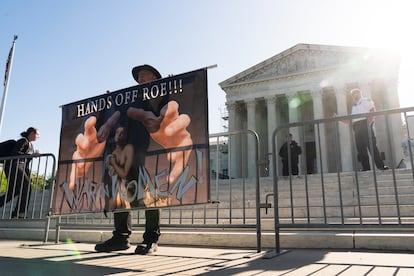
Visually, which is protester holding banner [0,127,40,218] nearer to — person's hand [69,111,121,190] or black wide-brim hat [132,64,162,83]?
person's hand [69,111,121,190]

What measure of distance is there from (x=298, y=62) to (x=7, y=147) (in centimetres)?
2884

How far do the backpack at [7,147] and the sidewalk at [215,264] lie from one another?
4.51m

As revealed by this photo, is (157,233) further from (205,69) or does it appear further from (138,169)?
(205,69)

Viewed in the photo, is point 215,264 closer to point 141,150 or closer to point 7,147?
point 141,150

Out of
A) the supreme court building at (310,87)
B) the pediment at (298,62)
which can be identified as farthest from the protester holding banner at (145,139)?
the pediment at (298,62)

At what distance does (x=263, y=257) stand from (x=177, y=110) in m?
1.86

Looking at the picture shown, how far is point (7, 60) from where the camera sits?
17219 millimetres

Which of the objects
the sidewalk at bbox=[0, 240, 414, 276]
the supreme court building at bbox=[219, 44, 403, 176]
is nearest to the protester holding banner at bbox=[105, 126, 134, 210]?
the sidewalk at bbox=[0, 240, 414, 276]

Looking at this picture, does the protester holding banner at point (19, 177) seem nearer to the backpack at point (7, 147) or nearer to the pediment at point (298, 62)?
the backpack at point (7, 147)

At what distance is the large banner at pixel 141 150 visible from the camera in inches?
144

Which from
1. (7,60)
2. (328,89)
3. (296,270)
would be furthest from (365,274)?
(328,89)

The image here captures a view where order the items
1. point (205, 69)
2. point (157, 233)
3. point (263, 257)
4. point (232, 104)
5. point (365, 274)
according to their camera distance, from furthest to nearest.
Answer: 1. point (232, 104)
2. point (157, 233)
3. point (205, 69)
4. point (263, 257)
5. point (365, 274)

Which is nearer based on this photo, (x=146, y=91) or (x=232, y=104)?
(x=146, y=91)

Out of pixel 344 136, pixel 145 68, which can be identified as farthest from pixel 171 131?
pixel 344 136
